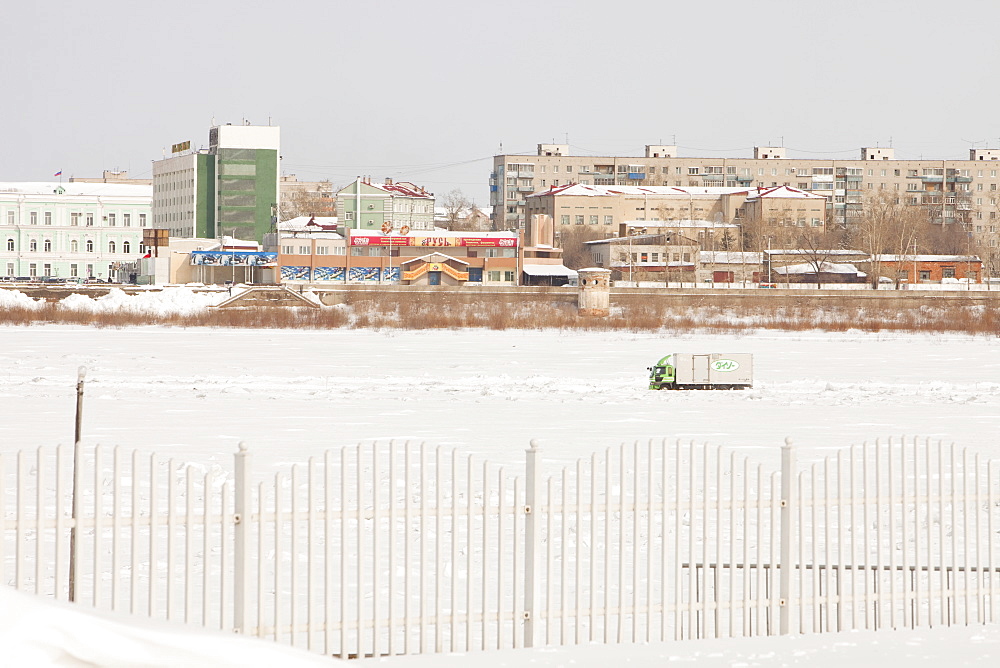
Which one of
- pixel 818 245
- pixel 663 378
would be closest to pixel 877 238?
pixel 818 245

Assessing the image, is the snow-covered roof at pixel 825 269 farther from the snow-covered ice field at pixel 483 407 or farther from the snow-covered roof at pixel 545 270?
the snow-covered ice field at pixel 483 407

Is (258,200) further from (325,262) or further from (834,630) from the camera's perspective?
(834,630)

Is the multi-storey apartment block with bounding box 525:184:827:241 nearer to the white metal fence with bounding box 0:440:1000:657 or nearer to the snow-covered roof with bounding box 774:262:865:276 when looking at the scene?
the snow-covered roof with bounding box 774:262:865:276

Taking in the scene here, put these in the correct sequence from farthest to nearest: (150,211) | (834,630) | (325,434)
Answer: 1. (150,211)
2. (325,434)
3. (834,630)

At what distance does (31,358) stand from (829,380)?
26.0 metres

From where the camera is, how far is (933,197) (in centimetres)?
18812

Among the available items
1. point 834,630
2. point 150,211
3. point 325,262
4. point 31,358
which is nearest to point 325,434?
point 834,630

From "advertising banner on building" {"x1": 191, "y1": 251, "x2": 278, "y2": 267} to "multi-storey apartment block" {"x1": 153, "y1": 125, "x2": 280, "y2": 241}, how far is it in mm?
35793

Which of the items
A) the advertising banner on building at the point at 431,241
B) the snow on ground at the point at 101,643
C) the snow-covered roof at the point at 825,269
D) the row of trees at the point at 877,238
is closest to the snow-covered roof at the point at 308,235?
the advertising banner on building at the point at 431,241

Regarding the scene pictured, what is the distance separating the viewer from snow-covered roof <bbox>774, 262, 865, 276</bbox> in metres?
123

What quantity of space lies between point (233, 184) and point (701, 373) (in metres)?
125

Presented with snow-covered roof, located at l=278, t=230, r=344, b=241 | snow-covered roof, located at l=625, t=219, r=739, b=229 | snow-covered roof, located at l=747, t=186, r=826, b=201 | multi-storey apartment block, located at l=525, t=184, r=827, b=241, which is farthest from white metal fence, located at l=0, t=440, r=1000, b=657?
snow-covered roof, located at l=747, t=186, r=826, b=201

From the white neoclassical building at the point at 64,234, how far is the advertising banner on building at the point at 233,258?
85.5ft

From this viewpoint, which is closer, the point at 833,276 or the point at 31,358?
the point at 31,358
